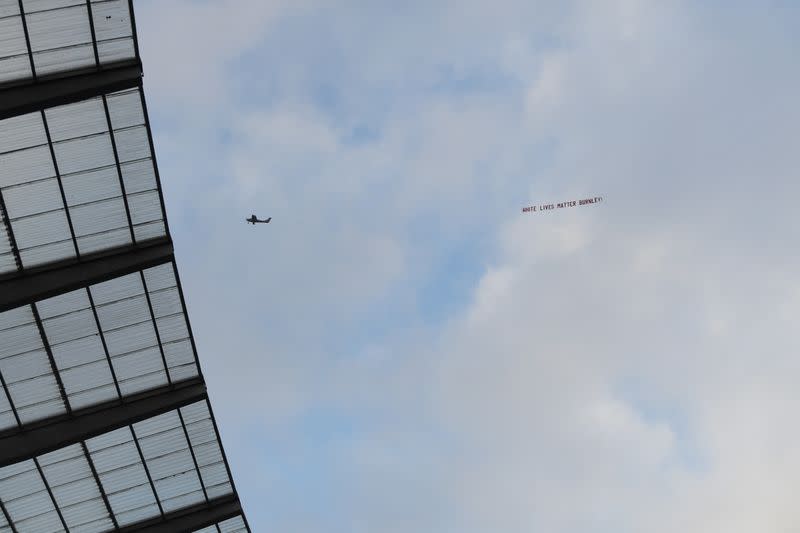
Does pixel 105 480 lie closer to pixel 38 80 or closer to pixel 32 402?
pixel 32 402

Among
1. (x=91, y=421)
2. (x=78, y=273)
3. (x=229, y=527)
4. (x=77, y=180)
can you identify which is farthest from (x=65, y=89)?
(x=229, y=527)

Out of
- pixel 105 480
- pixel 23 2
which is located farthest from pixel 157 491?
pixel 23 2

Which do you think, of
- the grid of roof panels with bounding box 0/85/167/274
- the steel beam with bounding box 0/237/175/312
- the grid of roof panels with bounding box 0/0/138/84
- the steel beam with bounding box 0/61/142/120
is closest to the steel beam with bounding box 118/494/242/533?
the steel beam with bounding box 0/237/175/312

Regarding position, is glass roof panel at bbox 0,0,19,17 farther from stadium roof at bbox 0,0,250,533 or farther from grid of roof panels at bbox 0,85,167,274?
grid of roof panels at bbox 0,85,167,274

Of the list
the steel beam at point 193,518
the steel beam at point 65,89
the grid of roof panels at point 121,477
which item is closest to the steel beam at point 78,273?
the steel beam at point 65,89

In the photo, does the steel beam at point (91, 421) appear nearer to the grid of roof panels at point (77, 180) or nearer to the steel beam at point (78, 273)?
the steel beam at point (78, 273)

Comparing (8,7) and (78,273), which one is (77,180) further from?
(8,7)
